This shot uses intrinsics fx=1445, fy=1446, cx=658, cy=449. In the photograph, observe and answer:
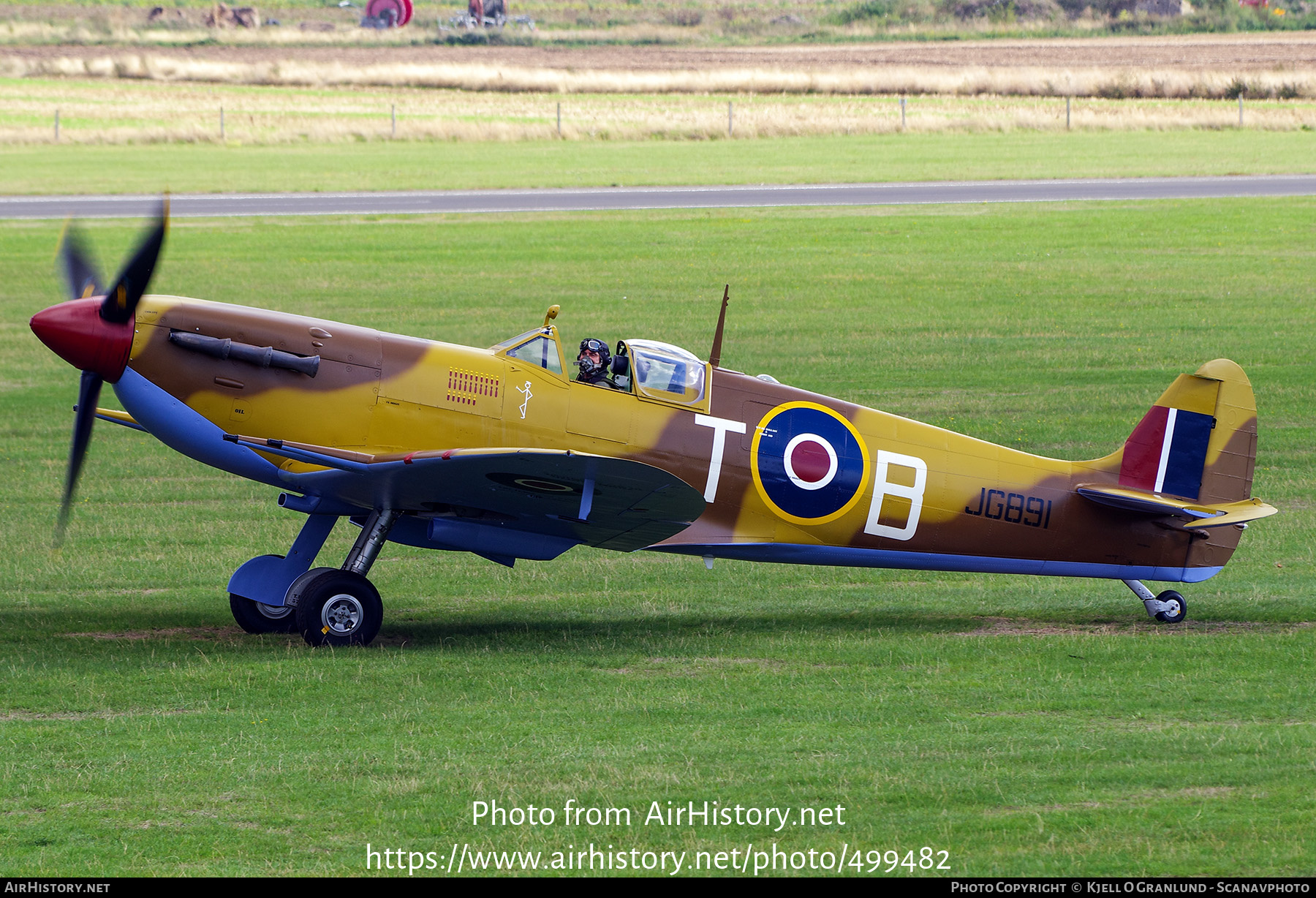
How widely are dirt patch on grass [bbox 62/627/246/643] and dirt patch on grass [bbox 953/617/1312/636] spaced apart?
5.63m

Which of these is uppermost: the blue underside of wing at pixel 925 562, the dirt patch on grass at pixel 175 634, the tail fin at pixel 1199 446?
the tail fin at pixel 1199 446

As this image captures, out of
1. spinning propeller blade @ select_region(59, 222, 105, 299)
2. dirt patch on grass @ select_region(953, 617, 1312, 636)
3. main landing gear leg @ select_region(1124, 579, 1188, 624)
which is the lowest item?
dirt patch on grass @ select_region(953, 617, 1312, 636)

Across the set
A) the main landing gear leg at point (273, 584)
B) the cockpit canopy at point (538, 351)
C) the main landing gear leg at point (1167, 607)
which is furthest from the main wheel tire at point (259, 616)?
the main landing gear leg at point (1167, 607)

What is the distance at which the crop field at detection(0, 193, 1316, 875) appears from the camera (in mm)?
7129

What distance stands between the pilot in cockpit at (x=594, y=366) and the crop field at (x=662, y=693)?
1.97 meters

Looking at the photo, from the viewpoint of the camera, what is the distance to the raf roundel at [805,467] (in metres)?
11.2

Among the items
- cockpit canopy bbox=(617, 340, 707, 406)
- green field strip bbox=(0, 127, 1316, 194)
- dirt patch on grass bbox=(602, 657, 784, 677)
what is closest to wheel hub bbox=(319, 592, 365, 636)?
dirt patch on grass bbox=(602, 657, 784, 677)

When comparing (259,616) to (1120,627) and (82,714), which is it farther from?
(1120,627)

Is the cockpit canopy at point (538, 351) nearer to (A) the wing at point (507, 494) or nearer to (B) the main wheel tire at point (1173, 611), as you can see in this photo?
(A) the wing at point (507, 494)

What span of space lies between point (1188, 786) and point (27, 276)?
1097 inches

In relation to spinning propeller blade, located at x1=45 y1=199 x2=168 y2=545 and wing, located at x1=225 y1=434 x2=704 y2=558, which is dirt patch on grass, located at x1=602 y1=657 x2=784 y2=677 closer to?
wing, located at x1=225 y1=434 x2=704 y2=558

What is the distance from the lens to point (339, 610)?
34.9 ft

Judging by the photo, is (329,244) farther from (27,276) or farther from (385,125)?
(385,125)
